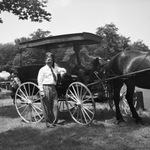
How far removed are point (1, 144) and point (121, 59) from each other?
3866 mm

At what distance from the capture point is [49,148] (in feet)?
13.9

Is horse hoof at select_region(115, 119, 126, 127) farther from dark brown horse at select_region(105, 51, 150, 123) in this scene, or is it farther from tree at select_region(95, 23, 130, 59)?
tree at select_region(95, 23, 130, 59)

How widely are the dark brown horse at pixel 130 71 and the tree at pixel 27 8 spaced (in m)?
8.41

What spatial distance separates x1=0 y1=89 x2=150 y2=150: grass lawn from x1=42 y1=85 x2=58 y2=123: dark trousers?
0.99 ft

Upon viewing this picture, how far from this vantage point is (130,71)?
19.3 ft

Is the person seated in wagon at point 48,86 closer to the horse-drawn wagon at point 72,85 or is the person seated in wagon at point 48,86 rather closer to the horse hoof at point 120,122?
the horse-drawn wagon at point 72,85

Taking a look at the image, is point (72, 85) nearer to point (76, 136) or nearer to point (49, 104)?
point (49, 104)

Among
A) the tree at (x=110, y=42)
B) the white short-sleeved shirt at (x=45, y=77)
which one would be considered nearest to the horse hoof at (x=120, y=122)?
the white short-sleeved shirt at (x=45, y=77)

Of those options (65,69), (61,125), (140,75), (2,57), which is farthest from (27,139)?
(2,57)

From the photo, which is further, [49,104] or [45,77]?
[49,104]

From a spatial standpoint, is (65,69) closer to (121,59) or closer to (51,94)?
(51,94)

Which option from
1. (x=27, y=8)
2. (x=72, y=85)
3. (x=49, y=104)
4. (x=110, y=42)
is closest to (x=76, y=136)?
(x=49, y=104)

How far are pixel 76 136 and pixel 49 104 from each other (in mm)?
1398

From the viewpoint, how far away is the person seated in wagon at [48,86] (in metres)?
5.77
